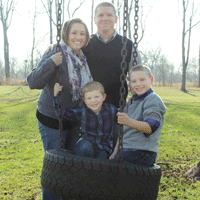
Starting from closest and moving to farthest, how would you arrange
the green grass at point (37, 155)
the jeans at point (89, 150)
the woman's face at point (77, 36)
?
the jeans at point (89, 150), the woman's face at point (77, 36), the green grass at point (37, 155)

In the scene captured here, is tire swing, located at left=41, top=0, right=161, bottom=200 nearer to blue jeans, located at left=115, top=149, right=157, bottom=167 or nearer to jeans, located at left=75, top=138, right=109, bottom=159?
blue jeans, located at left=115, top=149, right=157, bottom=167

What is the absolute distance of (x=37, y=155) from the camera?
5.35 metres

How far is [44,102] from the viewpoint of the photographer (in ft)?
7.54

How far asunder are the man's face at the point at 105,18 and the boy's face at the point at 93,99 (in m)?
0.74

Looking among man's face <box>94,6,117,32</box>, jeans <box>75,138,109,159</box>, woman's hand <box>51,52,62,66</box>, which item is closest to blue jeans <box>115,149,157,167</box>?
jeans <box>75,138,109,159</box>

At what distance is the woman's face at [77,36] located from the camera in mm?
2234

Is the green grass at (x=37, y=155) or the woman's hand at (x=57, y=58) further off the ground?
the woman's hand at (x=57, y=58)

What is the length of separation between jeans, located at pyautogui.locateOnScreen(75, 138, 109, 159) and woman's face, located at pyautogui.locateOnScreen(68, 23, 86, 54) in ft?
2.89

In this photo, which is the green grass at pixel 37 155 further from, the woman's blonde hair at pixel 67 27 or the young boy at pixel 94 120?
the woman's blonde hair at pixel 67 27

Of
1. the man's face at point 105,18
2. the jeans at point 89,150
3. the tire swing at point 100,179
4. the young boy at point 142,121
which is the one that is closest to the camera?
the tire swing at point 100,179

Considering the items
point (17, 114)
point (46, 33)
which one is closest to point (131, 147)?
point (17, 114)

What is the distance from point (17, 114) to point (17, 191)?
6.24 meters

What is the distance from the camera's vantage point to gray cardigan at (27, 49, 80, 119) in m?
2.12

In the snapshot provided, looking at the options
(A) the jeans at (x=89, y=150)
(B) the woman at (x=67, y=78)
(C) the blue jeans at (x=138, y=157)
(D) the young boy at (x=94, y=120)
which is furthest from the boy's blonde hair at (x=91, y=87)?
(C) the blue jeans at (x=138, y=157)
